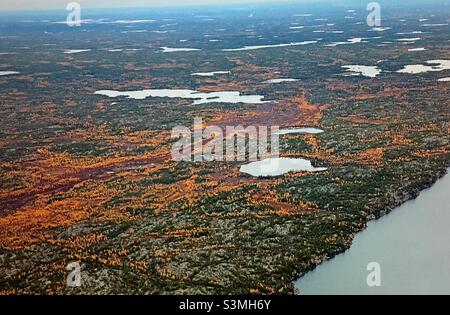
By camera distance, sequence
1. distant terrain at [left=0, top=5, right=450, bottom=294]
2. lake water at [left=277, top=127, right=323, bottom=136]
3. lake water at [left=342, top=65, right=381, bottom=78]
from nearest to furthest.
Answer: distant terrain at [left=0, top=5, right=450, bottom=294] < lake water at [left=277, top=127, right=323, bottom=136] < lake water at [left=342, top=65, right=381, bottom=78]

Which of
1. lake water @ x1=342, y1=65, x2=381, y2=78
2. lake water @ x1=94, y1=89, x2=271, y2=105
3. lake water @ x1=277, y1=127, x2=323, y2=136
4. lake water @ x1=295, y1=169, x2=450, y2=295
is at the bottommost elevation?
lake water @ x1=295, y1=169, x2=450, y2=295

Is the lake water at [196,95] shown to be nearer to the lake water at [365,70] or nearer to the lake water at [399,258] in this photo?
the lake water at [365,70]

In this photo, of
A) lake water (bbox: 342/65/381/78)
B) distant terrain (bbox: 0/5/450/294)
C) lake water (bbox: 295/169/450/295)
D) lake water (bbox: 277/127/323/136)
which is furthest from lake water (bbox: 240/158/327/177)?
lake water (bbox: 342/65/381/78)

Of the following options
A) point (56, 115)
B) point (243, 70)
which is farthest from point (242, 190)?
point (243, 70)

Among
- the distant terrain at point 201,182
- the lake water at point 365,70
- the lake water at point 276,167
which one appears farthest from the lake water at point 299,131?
the lake water at point 365,70

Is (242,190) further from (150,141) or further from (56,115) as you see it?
(56,115)

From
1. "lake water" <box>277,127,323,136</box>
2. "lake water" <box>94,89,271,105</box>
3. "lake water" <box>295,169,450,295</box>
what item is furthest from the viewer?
"lake water" <box>94,89,271,105</box>

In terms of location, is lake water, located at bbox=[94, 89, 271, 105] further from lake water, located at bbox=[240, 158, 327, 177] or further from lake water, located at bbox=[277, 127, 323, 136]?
lake water, located at bbox=[240, 158, 327, 177]

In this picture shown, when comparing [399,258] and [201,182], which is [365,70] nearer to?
[201,182]
